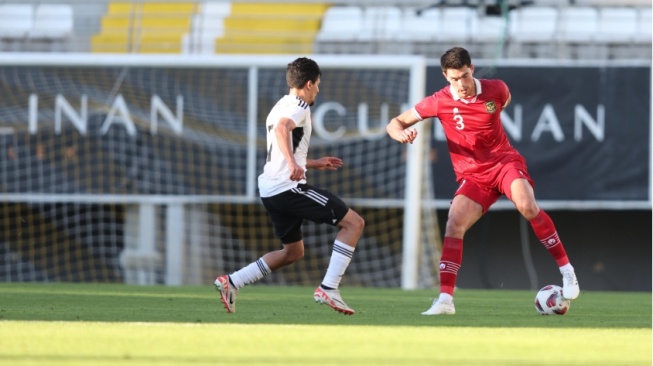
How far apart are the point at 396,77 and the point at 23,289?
16.4 ft

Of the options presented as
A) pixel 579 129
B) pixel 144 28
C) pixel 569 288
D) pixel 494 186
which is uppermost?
pixel 144 28

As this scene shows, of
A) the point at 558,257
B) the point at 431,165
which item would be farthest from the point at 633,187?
the point at 558,257

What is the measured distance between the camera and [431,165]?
1329cm

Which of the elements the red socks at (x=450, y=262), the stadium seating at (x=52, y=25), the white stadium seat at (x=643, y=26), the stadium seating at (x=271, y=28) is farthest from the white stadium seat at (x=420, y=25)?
the red socks at (x=450, y=262)

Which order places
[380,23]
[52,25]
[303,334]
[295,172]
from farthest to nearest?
[52,25], [380,23], [295,172], [303,334]

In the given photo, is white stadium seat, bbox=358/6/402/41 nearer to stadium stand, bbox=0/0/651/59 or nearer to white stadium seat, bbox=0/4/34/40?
stadium stand, bbox=0/0/651/59

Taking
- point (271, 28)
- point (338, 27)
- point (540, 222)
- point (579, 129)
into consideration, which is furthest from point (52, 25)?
point (540, 222)

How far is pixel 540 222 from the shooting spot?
24.6 ft

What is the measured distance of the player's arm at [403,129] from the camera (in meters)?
7.15

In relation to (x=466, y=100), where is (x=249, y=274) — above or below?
below

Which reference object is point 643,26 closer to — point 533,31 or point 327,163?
point 533,31

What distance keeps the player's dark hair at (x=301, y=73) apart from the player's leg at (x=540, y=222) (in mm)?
1284

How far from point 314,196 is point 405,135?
0.62 metres

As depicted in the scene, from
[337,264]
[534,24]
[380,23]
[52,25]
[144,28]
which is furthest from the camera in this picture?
[52,25]
